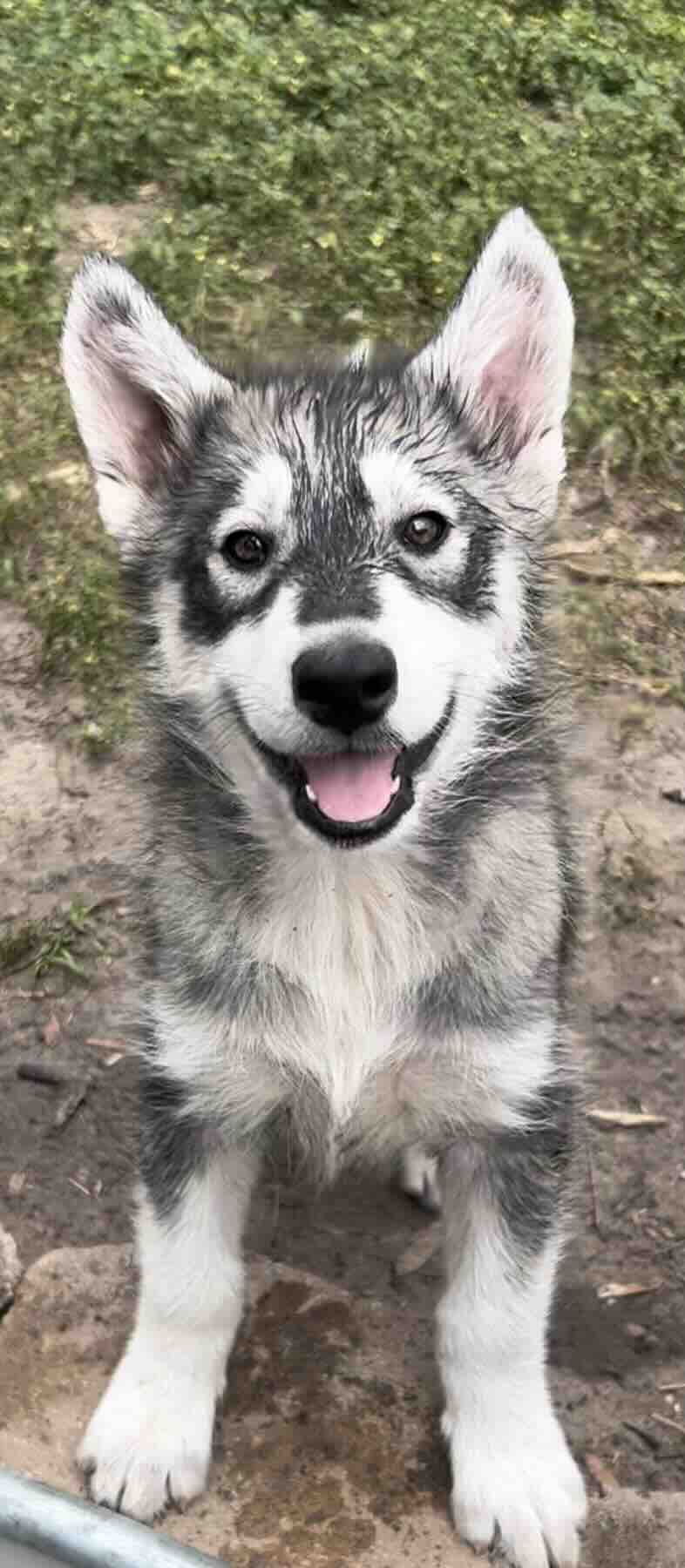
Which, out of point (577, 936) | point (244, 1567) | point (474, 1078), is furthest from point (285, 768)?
point (244, 1567)

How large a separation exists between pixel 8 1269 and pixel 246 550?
1.73 m

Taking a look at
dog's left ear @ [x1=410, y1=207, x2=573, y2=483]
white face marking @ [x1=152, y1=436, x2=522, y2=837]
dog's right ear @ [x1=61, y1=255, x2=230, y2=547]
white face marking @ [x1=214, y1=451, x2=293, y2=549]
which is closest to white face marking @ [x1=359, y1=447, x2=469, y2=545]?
white face marking @ [x1=152, y1=436, x2=522, y2=837]

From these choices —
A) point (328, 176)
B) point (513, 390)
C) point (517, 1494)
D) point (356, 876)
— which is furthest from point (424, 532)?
point (328, 176)

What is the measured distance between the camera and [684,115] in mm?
6801

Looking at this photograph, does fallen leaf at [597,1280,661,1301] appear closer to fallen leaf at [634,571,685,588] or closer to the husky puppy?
the husky puppy

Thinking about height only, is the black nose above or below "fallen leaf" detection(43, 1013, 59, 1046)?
above

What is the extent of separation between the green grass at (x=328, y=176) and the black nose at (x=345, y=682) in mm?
2600

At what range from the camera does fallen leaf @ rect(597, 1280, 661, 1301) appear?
4.12 meters

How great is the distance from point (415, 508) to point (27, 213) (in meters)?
3.76

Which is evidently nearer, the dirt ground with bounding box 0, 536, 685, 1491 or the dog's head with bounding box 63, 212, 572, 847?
the dog's head with bounding box 63, 212, 572, 847

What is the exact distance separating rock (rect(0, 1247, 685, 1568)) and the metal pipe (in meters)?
0.98

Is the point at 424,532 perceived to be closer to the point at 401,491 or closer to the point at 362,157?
the point at 401,491

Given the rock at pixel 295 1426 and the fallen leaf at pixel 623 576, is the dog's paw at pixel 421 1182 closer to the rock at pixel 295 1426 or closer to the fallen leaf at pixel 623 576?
the rock at pixel 295 1426

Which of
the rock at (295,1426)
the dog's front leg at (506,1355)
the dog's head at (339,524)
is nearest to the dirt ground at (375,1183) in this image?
the rock at (295,1426)
